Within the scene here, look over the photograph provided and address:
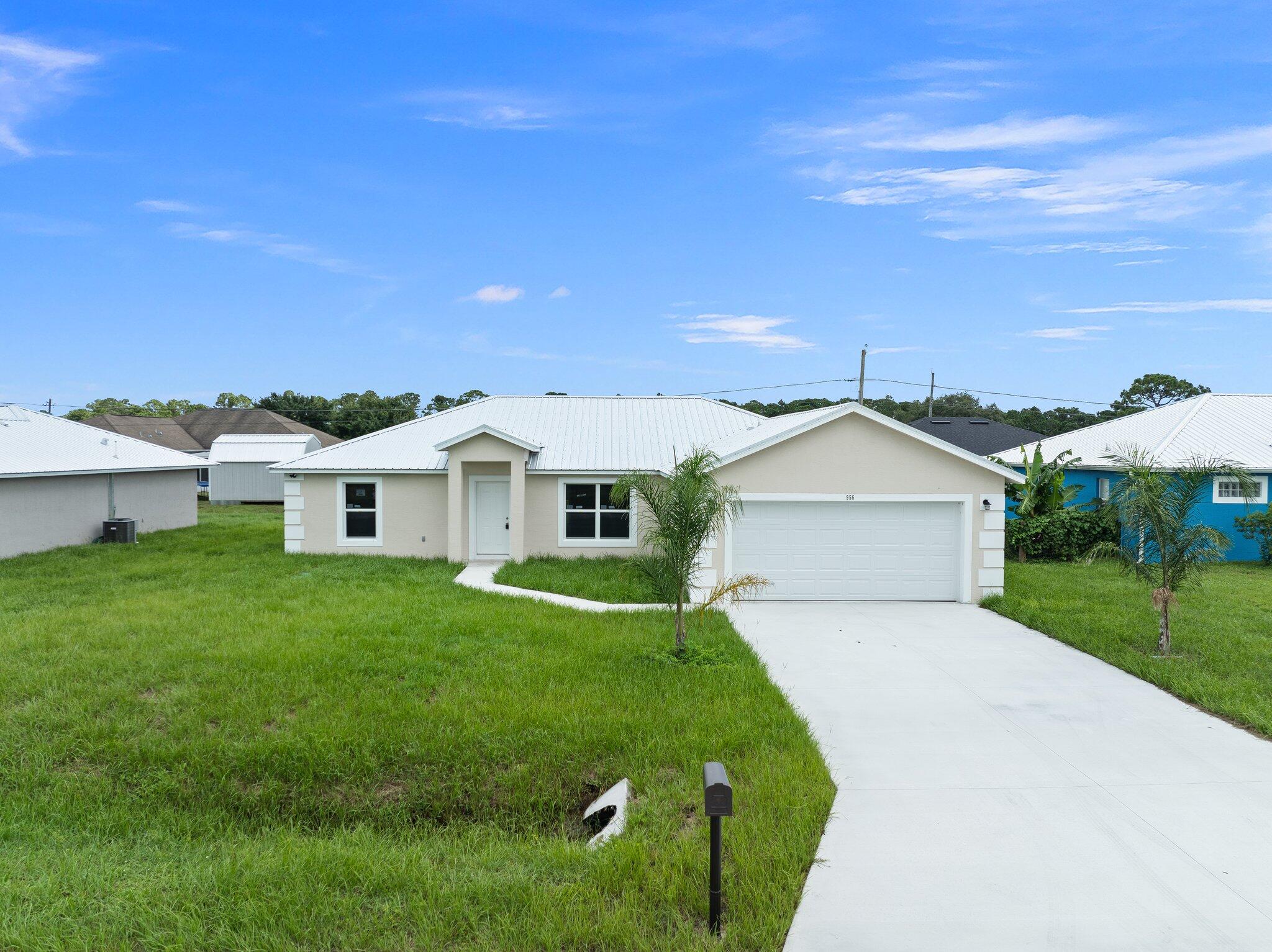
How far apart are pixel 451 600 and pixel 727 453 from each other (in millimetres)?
5710

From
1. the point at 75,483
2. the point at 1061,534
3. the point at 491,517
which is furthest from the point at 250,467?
the point at 1061,534

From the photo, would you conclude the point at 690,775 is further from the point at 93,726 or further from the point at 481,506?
the point at 481,506

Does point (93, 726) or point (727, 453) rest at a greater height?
point (727, 453)

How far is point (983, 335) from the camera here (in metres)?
30.2

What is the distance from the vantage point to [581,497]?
1889cm

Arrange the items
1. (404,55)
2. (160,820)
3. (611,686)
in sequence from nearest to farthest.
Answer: (160,820) < (611,686) < (404,55)

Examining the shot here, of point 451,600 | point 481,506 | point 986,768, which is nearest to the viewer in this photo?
point 986,768

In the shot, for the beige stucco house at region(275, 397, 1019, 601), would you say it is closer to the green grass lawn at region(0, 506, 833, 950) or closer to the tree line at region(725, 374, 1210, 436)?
the green grass lawn at region(0, 506, 833, 950)

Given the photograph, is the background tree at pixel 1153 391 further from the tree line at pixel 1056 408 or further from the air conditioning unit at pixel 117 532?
the air conditioning unit at pixel 117 532

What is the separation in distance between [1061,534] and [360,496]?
17.9m

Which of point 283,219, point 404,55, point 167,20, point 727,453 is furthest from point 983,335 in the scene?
point 167,20

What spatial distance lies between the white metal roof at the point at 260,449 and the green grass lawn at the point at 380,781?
26212 millimetres

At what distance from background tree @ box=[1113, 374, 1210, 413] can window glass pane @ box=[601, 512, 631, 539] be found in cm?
5255

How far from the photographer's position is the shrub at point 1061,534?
20.0m
